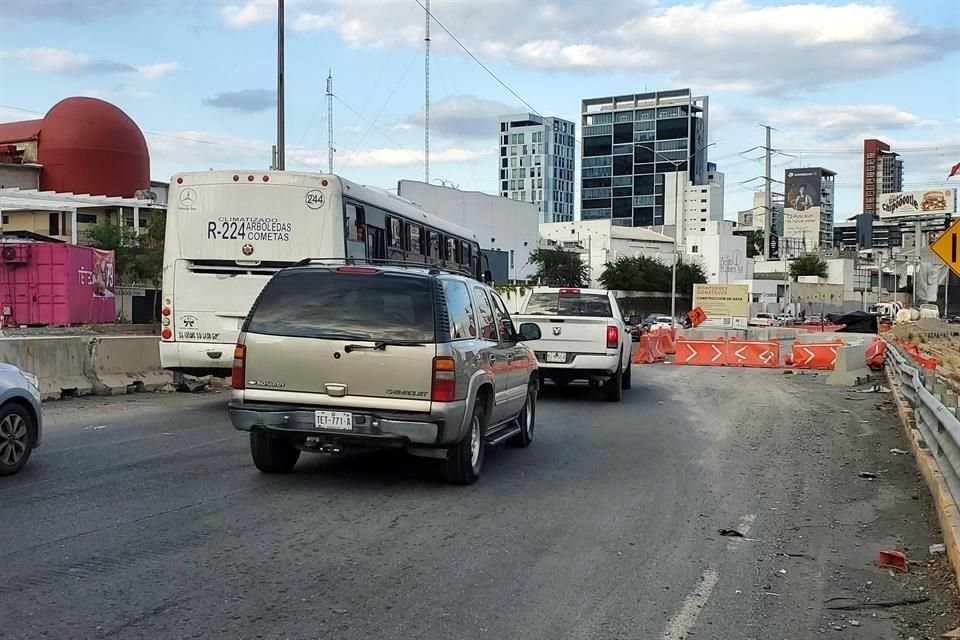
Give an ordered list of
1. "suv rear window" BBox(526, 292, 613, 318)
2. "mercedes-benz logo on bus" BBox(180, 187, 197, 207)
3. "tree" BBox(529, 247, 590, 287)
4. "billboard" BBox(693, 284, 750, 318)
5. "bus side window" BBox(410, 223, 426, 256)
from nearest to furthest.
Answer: "mercedes-benz logo on bus" BBox(180, 187, 197, 207) → "suv rear window" BBox(526, 292, 613, 318) → "bus side window" BBox(410, 223, 426, 256) → "billboard" BBox(693, 284, 750, 318) → "tree" BBox(529, 247, 590, 287)

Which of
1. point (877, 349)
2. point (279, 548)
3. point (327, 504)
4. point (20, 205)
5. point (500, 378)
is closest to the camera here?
point (279, 548)

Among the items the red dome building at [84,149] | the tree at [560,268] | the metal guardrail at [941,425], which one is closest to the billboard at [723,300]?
the metal guardrail at [941,425]

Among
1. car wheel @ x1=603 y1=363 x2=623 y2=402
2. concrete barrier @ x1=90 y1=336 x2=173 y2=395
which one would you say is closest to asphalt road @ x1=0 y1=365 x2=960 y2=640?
concrete barrier @ x1=90 y1=336 x2=173 y2=395

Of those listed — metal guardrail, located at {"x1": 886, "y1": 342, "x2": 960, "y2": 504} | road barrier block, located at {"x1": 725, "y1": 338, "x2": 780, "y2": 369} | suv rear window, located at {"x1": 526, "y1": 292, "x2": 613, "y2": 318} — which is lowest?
road barrier block, located at {"x1": 725, "y1": 338, "x2": 780, "y2": 369}

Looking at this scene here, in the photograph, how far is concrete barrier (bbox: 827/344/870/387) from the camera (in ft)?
71.1

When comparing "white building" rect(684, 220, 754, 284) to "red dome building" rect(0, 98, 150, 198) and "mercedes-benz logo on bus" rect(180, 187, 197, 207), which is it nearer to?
"red dome building" rect(0, 98, 150, 198)

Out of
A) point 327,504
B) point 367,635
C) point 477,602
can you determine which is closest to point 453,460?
point 327,504

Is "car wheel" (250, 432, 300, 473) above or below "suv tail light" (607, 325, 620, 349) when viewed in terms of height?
below

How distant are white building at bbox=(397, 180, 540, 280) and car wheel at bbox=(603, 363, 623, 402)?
251 feet

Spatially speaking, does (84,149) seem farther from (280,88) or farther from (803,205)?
(803,205)

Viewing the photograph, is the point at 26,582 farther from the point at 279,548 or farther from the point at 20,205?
the point at 20,205

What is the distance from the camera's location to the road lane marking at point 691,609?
16.3 feet

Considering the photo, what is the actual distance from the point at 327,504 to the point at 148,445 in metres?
3.73

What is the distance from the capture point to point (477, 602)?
5.31 m
